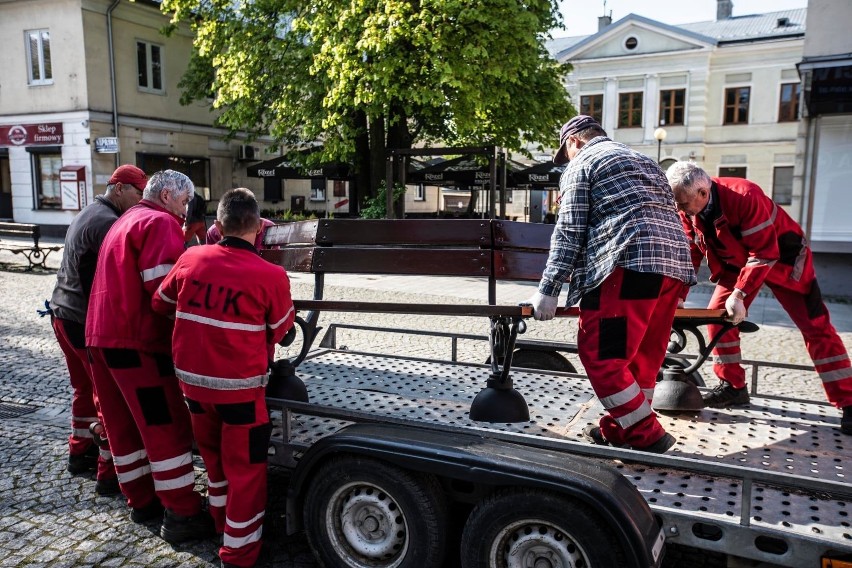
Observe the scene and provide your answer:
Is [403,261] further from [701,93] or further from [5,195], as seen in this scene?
[701,93]

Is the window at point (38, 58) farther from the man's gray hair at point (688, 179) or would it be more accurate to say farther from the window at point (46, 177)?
the man's gray hair at point (688, 179)

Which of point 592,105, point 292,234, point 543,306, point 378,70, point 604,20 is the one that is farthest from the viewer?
point 604,20

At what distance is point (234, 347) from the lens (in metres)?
3.07

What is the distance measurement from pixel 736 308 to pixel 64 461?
4251 mm

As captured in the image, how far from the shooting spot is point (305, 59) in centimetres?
1570

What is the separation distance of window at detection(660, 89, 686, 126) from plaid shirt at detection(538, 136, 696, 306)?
35095mm

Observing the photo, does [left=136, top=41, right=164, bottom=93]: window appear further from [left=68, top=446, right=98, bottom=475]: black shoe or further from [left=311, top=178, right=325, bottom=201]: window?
[left=68, top=446, right=98, bottom=475]: black shoe

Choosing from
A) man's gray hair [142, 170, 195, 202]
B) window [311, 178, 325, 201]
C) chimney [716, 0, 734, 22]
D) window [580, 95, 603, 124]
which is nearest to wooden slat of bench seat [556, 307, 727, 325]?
man's gray hair [142, 170, 195, 202]

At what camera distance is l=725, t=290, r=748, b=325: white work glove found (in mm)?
3790

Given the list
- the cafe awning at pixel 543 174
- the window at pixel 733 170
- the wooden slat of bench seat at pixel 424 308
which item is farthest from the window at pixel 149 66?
the window at pixel 733 170

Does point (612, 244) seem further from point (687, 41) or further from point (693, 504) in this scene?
point (687, 41)

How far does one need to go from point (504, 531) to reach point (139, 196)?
3.04 meters

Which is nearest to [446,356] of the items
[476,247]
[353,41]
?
[476,247]

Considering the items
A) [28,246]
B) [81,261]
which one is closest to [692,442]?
[81,261]
